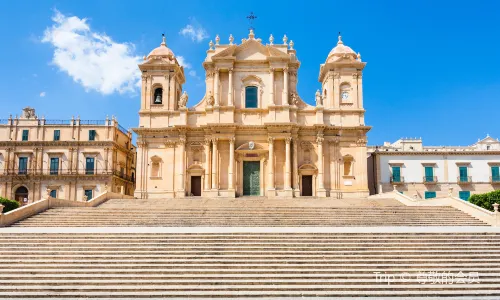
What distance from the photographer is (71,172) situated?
145 ft

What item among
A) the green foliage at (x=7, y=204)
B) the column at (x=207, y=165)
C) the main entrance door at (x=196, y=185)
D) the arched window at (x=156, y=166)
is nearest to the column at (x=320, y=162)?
the column at (x=207, y=165)

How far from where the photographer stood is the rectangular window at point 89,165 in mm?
44375

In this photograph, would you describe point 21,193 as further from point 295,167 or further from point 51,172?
point 295,167

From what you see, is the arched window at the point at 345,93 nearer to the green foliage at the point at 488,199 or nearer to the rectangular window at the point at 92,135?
the green foliage at the point at 488,199

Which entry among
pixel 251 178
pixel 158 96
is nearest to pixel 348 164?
pixel 251 178

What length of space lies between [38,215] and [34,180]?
22.6 meters

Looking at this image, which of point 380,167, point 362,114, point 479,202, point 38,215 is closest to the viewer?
point 38,215

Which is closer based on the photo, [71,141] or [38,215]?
[38,215]

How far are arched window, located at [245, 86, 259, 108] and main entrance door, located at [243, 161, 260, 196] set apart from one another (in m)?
4.93

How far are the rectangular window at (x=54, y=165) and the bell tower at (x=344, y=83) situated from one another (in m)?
26.8

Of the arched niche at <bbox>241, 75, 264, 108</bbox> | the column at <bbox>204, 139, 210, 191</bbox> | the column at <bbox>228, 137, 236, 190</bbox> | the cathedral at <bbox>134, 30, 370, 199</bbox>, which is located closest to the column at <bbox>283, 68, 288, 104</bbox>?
the cathedral at <bbox>134, 30, 370, 199</bbox>

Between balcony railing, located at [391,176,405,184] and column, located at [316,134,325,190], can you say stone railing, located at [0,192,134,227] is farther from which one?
balcony railing, located at [391,176,405,184]

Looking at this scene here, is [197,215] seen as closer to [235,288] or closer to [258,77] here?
[235,288]

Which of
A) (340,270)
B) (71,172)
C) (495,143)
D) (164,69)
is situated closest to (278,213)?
(340,270)
